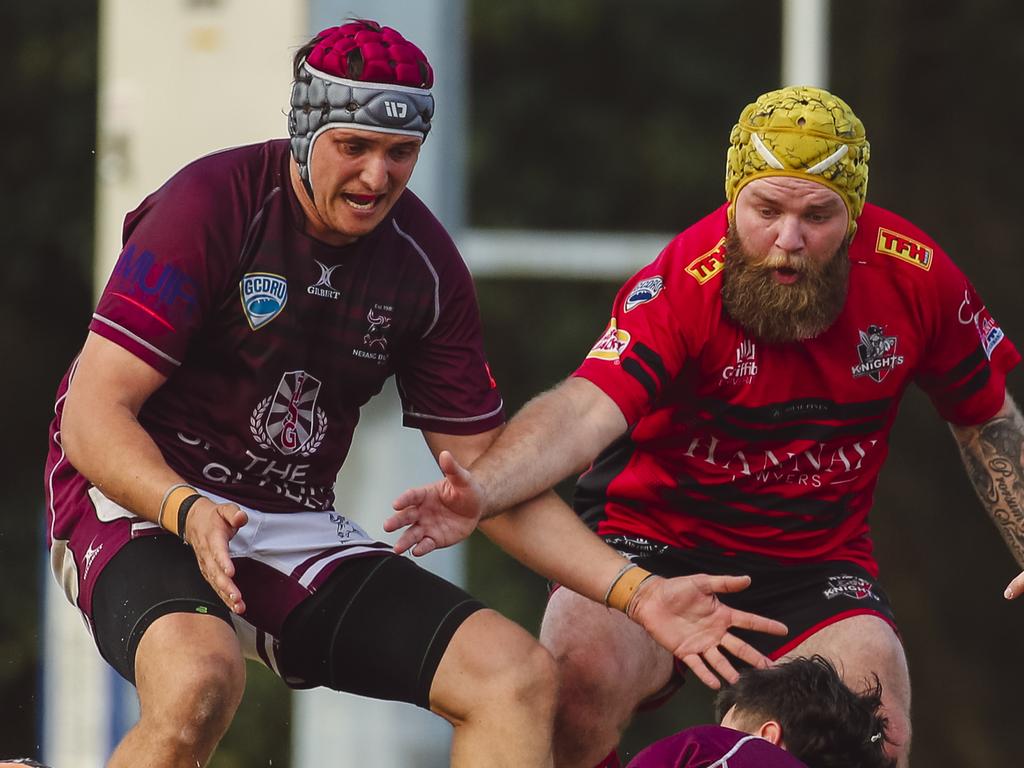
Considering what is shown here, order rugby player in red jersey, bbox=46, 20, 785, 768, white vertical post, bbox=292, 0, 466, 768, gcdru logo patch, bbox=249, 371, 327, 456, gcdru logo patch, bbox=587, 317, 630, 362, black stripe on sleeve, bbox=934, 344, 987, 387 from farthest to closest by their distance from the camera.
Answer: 1. white vertical post, bbox=292, 0, 466, 768
2. black stripe on sleeve, bbox=934, 344, 987, 387
3. gcdru logo patch, bbox=587, 317, 630, 362
4. gcdru logo patch, bbox=249, 371, 327, 456
5. rugby player in red jersey, bbox=46, 20, 785, 768

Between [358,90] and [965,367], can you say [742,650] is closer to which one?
[965,367]

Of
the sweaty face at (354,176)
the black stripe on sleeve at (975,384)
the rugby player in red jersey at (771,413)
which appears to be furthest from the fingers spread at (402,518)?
the black stripe on sleeve at (975,384)

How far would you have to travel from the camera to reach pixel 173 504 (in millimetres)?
4199

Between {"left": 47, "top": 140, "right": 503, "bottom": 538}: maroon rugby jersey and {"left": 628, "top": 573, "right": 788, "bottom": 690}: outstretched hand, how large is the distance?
2.08ft

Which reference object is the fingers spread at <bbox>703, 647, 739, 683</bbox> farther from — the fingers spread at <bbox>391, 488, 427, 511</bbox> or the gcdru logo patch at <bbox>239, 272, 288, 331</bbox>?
the gcdru logo patch at <bbox>239, 272, 288, 331</bbox>

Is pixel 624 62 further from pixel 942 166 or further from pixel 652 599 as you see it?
pixel 652 599

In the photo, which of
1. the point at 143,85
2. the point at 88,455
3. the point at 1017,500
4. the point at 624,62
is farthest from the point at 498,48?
the point at 88,455

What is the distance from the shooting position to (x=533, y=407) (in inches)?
192

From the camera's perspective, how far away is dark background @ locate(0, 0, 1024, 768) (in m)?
11.9

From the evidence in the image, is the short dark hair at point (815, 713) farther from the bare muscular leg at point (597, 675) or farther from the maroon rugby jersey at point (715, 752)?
the bare muscular leg at point (597, 675)

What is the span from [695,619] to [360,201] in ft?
4.28

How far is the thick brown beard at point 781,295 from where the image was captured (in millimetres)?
4824

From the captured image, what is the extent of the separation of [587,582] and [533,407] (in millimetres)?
475

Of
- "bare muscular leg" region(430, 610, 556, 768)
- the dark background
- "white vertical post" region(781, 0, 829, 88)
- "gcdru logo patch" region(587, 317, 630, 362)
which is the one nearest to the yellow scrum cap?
"gcdru logo patch" region(587, 317, 630, 362)
